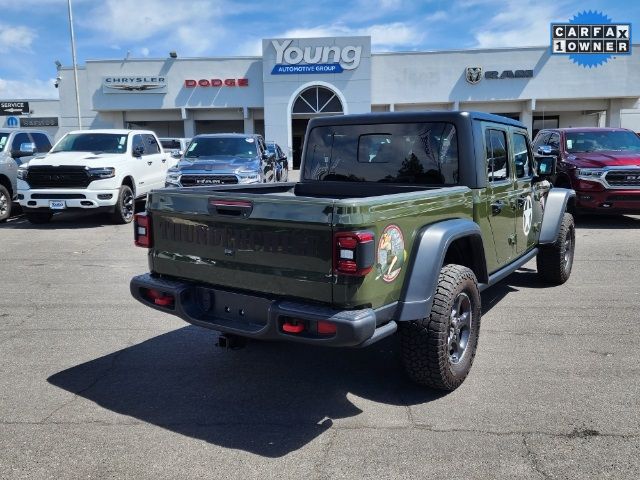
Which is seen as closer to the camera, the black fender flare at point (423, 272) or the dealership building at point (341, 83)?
the black fender flare at point (423, 272)

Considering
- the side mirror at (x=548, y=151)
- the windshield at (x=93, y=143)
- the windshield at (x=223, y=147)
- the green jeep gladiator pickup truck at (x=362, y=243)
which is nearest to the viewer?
the green jeep gladiator pickup truck at (x=362, y=243)

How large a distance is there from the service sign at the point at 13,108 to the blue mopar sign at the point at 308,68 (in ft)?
76.8

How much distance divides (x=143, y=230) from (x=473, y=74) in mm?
34057

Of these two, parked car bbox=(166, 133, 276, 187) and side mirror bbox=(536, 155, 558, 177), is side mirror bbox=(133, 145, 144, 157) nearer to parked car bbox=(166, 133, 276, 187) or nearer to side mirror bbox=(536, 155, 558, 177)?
parked car bbox=(166, 133, 276, 187)

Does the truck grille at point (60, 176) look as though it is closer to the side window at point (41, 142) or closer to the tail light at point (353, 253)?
the side window at point (41, 142)

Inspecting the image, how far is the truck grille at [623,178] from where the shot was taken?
408 inches

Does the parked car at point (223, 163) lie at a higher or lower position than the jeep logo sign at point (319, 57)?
lower

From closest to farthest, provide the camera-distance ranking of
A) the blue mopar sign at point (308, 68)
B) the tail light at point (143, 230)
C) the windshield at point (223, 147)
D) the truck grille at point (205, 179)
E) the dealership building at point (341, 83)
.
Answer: the tail light at point (143, 230) → the truck grille at point (205, 179) → the windshield at point (223, 147) → the blue mopar sign at point (308, 68) → the dealership building at point (341, 83)

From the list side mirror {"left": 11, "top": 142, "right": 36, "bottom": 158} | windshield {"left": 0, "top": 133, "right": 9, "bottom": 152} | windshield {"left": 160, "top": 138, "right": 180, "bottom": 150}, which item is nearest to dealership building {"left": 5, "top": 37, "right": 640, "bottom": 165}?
windshield {"left": 160, "top": 138, "right": 180, "bottom": 150}

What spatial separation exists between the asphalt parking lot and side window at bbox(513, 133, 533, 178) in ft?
4.62

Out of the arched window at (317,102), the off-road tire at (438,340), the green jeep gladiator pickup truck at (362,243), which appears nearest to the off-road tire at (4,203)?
the green jeep gladiator pickup truck at (362,243)

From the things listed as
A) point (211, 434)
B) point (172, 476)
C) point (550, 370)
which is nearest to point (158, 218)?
point (211, 434)

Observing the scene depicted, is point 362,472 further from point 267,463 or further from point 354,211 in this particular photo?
point 354,211

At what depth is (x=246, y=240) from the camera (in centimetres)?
349
